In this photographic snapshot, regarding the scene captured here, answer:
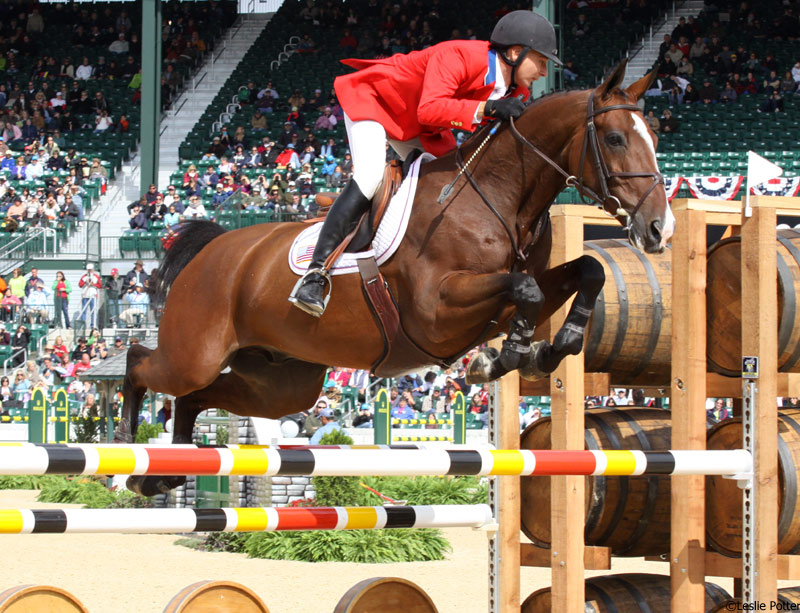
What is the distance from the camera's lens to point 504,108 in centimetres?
421

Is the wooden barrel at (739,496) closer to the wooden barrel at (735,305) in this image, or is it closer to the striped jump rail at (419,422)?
the wooden barrel at (735,305)

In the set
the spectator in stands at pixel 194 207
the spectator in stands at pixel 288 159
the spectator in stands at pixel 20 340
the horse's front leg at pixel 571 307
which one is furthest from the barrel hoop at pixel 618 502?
the spectator in stands at pixel 288 159

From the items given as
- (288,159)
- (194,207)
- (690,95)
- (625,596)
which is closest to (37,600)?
(625,596)

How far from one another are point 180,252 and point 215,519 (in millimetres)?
1826

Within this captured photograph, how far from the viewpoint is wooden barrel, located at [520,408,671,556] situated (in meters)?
4.96

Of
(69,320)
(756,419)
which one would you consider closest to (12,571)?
(756,419)

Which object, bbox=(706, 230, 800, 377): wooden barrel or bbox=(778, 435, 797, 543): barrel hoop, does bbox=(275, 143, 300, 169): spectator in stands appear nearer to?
bbox=(706, 230, 800, 377): wooden barrel

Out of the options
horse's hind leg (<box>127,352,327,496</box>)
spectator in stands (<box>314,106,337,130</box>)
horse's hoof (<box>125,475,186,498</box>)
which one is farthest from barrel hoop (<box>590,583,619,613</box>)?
spectator in stands (<box>314,106,337,130</box>)

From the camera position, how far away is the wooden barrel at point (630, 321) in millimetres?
4898

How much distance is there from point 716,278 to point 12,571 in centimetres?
601

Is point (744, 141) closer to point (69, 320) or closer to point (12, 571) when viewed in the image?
point (69, 320)

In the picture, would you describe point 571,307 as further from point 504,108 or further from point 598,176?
point 504,108

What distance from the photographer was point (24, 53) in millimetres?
27422

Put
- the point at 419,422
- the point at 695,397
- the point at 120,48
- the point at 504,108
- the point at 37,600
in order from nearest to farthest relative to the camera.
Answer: the point at 37,600
the point at 504,108
the point at 695,397
the point at 419,422
the point at 120,48
